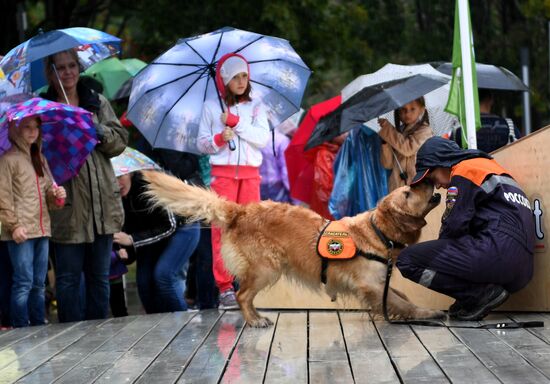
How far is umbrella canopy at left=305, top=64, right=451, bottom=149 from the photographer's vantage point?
9214mm

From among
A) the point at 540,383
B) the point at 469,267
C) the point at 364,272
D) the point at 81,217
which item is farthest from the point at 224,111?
the point at 540,383

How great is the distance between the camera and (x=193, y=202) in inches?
310

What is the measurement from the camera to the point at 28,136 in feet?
28.2

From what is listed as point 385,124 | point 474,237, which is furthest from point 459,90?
point 474,237

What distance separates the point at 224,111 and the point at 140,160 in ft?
3.28

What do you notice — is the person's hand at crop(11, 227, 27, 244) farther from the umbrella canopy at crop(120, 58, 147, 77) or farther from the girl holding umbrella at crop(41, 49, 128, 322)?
the umbrella canopy at crop(120, 58, 147, 77)

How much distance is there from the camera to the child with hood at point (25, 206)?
332 inches

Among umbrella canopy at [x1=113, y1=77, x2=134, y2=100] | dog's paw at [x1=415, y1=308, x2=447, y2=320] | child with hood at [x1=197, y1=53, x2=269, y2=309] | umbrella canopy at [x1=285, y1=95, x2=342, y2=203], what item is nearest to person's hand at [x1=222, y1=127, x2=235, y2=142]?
child with hood at [x1=197, y1=53, x2=269, y2=309]

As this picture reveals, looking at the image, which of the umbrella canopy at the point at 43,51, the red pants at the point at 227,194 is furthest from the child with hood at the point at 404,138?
the umbrella canopy at the point at 43,51

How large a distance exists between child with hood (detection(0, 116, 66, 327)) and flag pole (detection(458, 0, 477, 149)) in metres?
3.44

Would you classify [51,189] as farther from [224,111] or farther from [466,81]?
[466,81]

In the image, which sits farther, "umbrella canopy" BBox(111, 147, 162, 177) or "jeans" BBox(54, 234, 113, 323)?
"umbrella canopy" BBox(111, 147, 162, 177)

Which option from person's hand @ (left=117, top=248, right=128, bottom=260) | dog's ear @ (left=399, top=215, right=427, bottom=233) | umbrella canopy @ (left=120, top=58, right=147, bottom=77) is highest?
umbrella canopy @ (left=120, top=58, right=147, bottom=77)

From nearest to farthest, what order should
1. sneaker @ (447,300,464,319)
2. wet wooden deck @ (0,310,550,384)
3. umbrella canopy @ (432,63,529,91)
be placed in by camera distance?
wet wooden deck @ (0,310,550,384) < sneaker @ (447,300,464,319) < umbrella canopy @ (432,63,529,91)
